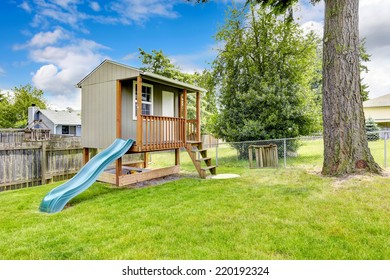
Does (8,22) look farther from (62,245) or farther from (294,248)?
(294,248)

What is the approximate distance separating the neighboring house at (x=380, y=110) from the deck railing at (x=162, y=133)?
24.1m

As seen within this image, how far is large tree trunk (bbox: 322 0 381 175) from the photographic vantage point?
593 cm

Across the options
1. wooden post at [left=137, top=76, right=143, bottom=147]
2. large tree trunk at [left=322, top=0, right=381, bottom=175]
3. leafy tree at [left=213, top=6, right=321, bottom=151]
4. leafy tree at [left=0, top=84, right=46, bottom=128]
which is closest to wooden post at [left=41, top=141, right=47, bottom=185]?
wooden post at [left=137, top=76, right=143, bottom=147]

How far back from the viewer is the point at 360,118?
6.00 meters

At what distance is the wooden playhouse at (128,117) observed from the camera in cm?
640

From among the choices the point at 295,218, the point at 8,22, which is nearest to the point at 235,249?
the point at 295,218

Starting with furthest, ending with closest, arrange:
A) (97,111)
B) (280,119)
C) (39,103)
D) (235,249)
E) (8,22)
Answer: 1. (39,103)
2. (280,119)
3. (97,111)
4. (8,22)
5. (235,249)

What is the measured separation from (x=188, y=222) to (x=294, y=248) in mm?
1481

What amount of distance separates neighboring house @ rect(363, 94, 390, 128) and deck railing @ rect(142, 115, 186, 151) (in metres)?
24.1

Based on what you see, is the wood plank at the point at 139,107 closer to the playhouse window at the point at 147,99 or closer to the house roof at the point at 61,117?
the playhouse window at the point at 147,99

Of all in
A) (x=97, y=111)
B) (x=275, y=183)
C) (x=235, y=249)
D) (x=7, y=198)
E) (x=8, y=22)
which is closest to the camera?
(x=235, y=249)

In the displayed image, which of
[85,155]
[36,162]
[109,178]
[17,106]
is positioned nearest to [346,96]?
[109,178]

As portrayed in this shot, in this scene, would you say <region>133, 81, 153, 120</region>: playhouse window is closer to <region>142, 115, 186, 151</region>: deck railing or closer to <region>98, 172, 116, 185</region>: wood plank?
<region>142, 115, 186, 151</region>: deck railing

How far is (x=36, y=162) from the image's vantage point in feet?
23.9
